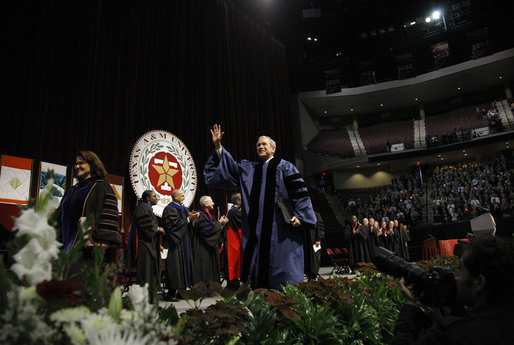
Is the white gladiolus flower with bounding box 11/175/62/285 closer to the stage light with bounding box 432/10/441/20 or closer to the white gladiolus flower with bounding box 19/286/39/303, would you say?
the white gladiolus flower with bounding box 19/286/39/303

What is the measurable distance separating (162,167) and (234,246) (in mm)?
2170

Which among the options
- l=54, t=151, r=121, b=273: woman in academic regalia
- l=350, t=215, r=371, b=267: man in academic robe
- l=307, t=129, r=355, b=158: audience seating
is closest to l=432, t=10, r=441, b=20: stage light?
l=307, t=129, r=355, b=158: audience seating

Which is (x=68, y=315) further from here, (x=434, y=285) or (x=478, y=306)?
(x=478, y=306)

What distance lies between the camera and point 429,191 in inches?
753

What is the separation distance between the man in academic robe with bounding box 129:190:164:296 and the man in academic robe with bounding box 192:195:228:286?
80 cm

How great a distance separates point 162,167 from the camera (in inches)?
271

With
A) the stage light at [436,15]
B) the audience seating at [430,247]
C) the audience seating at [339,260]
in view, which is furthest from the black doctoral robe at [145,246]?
the stage light at [436,15]

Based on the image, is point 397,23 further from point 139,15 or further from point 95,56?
point 95,56

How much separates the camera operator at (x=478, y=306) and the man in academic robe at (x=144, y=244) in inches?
155

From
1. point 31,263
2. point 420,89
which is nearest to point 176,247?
point 31,263

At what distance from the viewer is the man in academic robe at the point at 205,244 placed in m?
5.50

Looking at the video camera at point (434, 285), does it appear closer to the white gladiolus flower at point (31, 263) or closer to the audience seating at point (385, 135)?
the white gladiolus flower at point (31, 263)

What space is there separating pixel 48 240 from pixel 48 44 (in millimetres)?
5688

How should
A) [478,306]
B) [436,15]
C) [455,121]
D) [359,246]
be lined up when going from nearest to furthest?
[478,306] → [359,246] → [436,15] → [455,121]
